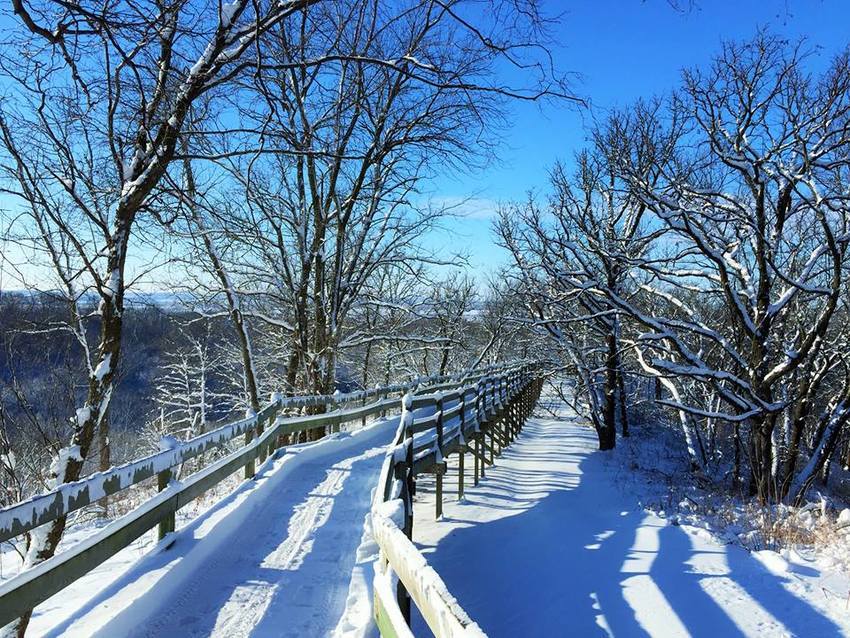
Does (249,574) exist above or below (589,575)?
above

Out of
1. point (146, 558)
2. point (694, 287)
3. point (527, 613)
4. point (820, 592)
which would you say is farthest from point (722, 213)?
point (146, 558)

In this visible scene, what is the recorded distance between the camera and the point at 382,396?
1858 centimetres

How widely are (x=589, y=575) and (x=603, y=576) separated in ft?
0.50

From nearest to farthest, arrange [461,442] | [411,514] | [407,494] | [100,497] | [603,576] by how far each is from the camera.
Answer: [100,497] → [407,494] → [411,514] → [603,576] → [461,442]

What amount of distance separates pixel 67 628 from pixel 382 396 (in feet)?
49.4

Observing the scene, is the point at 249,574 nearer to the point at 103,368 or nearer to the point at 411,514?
the point at 411,514

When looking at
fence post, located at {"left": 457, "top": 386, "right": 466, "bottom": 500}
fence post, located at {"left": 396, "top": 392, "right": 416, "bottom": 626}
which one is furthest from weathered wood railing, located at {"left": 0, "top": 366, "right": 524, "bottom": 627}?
fence post, located at {"left": 457, "top": 386, "right": 466, "bottom": 500}

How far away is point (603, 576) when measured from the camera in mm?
5590

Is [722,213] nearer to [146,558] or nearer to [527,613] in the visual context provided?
[527,613]

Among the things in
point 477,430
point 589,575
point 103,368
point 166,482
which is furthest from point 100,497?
point 477,430

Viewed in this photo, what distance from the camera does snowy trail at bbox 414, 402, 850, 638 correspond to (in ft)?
14.7

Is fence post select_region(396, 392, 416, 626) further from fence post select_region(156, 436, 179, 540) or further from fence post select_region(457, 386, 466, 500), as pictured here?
fence post select_region(457, 386, 466, 500)

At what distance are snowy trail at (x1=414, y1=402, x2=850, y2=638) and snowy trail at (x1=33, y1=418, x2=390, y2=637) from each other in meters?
1.04

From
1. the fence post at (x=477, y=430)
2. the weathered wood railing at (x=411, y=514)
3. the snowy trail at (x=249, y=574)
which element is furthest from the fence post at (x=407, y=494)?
the fence post at (x=477, y=430)
